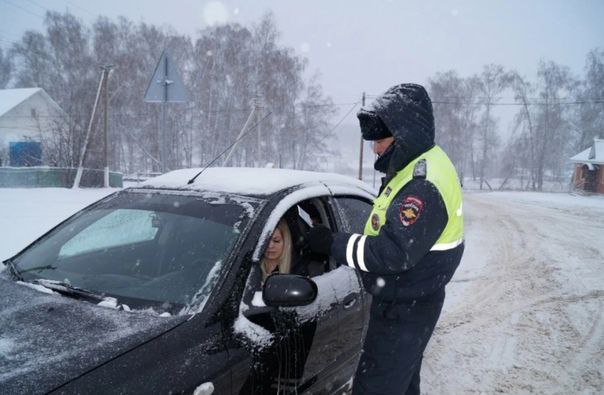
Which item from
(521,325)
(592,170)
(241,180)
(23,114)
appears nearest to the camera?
(241,180)

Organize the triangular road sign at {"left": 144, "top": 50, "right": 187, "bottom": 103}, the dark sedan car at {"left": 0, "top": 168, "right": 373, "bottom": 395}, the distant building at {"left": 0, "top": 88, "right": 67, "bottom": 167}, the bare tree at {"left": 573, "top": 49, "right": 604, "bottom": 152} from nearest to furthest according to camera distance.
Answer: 1. the dark sedan car at {"left": 0, "top": 168, "right": 373, "bottom": 395}
2. the triangular road sign at {"left": 144, "top": 50, "right": 187, "bottom": 103}
3. the distant building at {"left": 0, "top": 88, "right": 67, "bottom": 167}
4. the bare tree at {"left": 573, "top": 49, "right": 604, "bottom": 152}

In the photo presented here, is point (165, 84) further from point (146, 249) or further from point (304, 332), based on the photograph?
point (304, 332)

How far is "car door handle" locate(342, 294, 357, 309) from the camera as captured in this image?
2.49 metres

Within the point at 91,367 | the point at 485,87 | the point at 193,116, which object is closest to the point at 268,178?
the point at 91,367

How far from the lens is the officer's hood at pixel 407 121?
2.04m

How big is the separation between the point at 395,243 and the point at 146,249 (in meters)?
1.52

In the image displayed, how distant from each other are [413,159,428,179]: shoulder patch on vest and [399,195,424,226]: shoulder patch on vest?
12cm

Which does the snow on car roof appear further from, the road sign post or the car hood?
the road sign post

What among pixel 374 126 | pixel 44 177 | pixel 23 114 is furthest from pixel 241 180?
pixel 23 114

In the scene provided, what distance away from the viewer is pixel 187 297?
6.19 feet

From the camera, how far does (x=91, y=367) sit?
4.61ft

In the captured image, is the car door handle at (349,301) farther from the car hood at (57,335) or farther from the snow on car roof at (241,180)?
the car hood at (57,335)

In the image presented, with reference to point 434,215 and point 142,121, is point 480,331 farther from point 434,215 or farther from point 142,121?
point 142,121

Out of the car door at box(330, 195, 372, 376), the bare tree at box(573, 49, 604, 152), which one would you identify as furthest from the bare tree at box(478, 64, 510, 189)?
the car door at box(330, 195, 372, 376)
